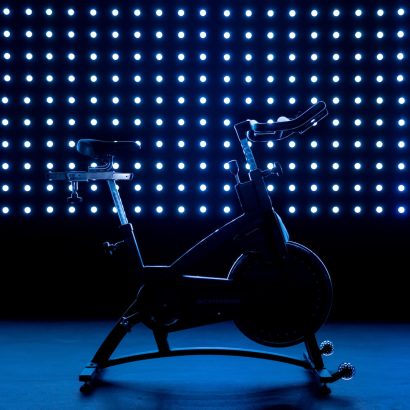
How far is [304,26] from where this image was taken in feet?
11.7

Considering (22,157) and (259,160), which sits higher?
(22,157)

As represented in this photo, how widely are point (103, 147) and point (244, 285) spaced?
3.06 ft

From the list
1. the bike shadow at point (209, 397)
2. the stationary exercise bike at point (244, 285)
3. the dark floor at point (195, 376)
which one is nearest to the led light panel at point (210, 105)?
the dark floor at point (195, 376)

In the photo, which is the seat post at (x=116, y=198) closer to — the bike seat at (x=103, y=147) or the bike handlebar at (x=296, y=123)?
the bike seat at (x=103, y=147)

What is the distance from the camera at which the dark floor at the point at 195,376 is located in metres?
1.83

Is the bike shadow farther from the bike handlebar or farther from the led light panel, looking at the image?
the led light panel

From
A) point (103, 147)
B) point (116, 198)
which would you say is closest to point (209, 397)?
point (116, 198)

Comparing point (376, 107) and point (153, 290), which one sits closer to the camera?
point (153, 290)

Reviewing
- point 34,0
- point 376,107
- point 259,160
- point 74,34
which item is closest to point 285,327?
point 259,160

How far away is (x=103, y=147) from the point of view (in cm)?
212

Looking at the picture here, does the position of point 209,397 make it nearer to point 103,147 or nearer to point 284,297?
point 284,297

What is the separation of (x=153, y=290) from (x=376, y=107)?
2.41 meters

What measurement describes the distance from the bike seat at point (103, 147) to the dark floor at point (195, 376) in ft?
3.45

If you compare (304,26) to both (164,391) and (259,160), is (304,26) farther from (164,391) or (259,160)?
(164,391)
